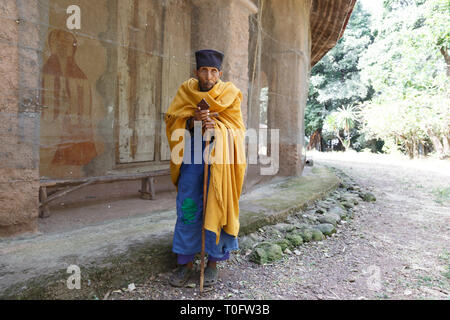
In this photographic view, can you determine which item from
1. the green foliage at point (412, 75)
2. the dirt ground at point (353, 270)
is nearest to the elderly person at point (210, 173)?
the dirt ground at point (353, 270)

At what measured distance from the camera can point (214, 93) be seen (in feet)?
7.25

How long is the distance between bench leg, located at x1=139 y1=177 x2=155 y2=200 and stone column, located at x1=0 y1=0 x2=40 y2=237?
1787 mm

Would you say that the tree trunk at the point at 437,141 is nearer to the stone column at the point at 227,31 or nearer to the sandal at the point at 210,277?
the stone column at the point at 227,31

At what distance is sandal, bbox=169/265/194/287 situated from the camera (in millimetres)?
2223

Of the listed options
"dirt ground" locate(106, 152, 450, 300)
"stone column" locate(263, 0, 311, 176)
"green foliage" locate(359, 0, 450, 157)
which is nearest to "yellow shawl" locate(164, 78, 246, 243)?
"dirt ground" locate(106, 152, 450, 300)

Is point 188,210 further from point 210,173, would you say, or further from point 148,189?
point 148,189

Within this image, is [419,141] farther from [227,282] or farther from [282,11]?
[227,282]

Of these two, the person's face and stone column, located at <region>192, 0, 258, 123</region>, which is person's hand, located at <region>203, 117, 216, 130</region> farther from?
stone column, located at <region>192, 0, 258, 123</region>

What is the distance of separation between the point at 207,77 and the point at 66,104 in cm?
253

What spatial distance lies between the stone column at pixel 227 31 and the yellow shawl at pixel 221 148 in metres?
1.67

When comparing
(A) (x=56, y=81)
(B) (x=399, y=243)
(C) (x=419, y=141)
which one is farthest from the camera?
(C) (x=419, y=141)

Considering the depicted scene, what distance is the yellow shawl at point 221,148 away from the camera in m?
2.14

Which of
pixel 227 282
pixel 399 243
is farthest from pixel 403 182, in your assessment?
pixel 227 282

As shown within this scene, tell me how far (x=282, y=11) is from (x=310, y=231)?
14.5ft
